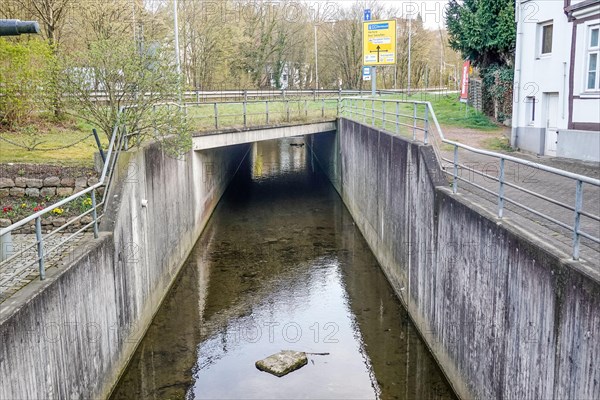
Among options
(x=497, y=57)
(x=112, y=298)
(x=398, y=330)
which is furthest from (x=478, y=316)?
(x=497, y=57)

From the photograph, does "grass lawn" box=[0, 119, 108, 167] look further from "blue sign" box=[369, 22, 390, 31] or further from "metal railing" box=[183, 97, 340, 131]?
"blue sign" box=[369, 22, 390, 31]

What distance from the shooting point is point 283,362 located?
10.2 m

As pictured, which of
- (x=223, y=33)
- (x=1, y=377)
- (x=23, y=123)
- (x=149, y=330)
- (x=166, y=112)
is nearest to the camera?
(x=1, y=377)

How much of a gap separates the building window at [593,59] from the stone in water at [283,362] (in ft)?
33.8

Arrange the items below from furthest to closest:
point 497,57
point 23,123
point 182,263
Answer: point 497,57 < point 23,123 < point 182,263

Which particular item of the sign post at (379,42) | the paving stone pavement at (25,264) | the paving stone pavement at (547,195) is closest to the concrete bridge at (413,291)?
the paving stone pavement at (25,264)

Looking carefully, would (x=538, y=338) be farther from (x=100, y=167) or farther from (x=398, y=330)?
(x=100, y=167)

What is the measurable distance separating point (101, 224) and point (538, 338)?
22.7 ft

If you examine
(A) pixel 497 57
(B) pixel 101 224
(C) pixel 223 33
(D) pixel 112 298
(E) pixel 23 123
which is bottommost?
(D) pixel 112 298

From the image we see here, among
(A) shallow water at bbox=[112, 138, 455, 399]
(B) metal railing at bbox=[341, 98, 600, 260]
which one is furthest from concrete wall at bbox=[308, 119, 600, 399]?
(A) shallow water at bbox=[112, 138, 455, 399]

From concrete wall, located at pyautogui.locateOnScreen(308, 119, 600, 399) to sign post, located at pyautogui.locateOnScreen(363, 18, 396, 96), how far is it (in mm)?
16238

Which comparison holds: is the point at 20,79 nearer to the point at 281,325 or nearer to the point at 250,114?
the point at 250,114

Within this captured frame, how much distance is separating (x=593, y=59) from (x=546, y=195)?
6326 mm

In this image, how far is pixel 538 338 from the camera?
6.17 meters
